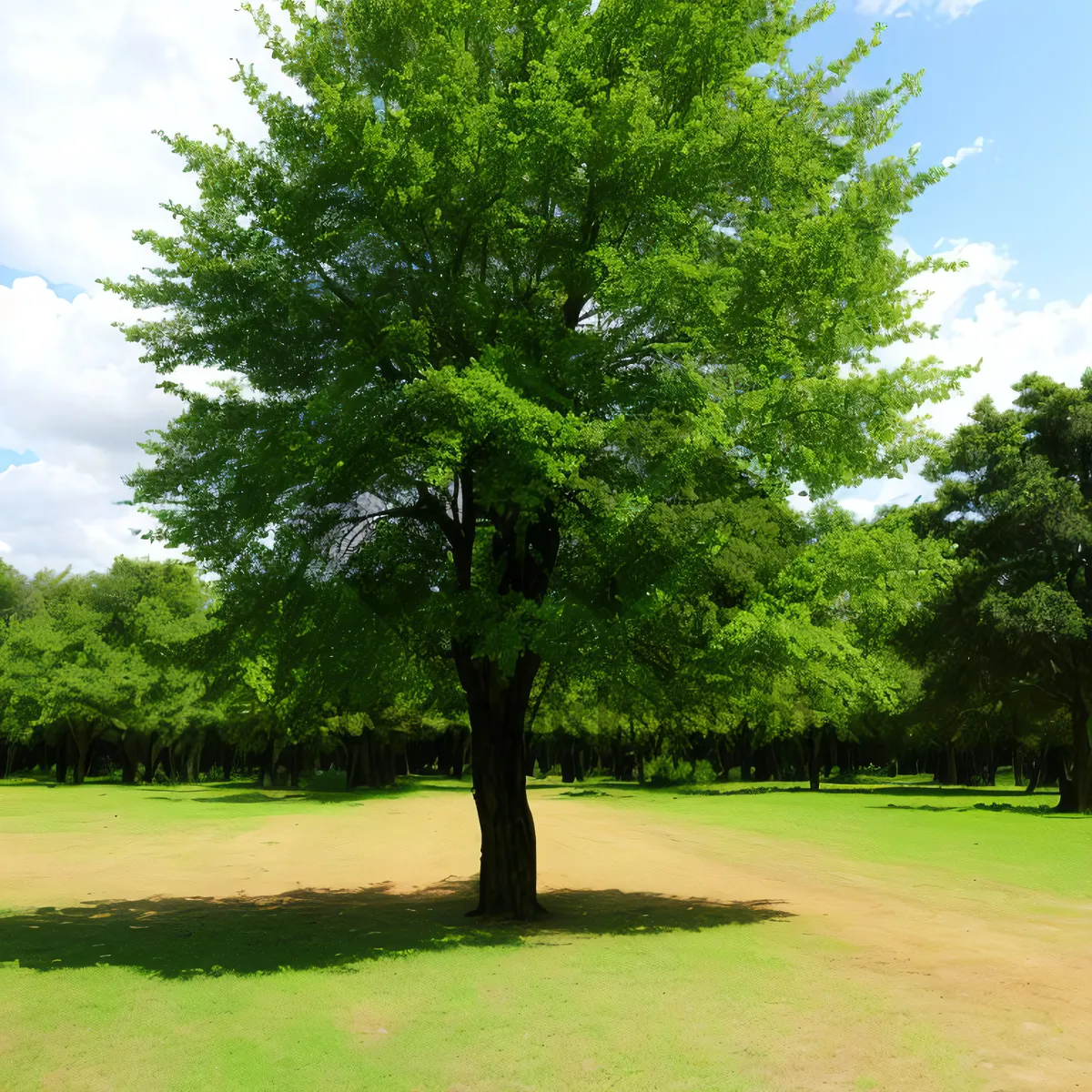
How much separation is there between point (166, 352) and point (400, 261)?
149 inches

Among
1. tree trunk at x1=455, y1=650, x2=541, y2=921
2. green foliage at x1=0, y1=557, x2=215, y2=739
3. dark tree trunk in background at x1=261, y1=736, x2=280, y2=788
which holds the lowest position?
dark tree trunk in background at x1=261, y1=736, x2=280, y2=788

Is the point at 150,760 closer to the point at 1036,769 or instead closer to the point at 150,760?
the point at 150,760

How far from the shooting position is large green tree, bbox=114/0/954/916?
1236 cm

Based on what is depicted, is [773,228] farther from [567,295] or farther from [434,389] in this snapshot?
[434,389]

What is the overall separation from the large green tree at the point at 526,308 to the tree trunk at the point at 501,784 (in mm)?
50

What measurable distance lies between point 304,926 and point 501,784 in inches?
140

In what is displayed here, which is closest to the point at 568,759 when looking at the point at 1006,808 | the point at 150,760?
the point at 150,760

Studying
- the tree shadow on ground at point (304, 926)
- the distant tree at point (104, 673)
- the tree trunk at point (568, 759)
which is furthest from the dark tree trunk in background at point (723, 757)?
the tree shadow on ground at point (304, 926)

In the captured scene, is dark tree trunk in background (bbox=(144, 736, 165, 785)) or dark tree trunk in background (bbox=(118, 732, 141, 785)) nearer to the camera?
dark tree trunk in background (bbox=(118, 732, 141, 785))

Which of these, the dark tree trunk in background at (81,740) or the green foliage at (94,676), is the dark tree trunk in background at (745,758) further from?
the dark tree trunk in background at (81,740)

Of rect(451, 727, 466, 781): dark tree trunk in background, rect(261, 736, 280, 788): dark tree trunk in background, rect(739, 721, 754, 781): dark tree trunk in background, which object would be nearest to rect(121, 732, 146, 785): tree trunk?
rect(261, 736, 280, 788): dark tree trunk in background

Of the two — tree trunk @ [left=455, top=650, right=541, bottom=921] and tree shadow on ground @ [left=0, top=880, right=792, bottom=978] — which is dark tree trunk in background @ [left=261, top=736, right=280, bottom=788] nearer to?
tree shadow on ground @ [left=0, top=880, right=792, bottom=978]

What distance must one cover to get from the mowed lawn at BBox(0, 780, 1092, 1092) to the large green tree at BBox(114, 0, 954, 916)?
347 cm

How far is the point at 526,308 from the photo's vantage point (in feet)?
48.3
